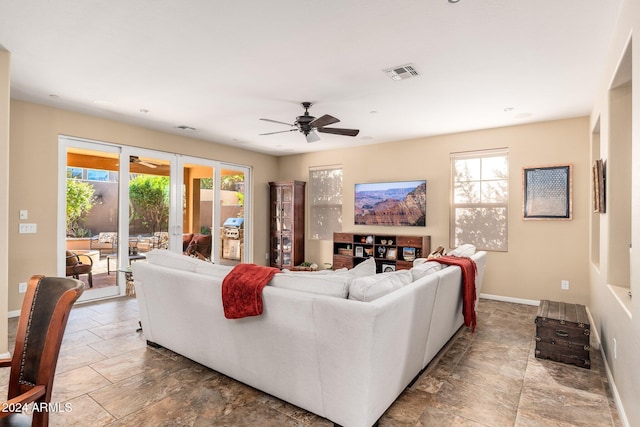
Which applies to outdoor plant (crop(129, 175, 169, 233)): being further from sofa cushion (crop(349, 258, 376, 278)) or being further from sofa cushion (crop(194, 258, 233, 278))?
sofa cushion (crop(349, 258, 376, 278))

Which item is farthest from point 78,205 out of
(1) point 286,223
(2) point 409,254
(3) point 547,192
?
(3) point 547,192

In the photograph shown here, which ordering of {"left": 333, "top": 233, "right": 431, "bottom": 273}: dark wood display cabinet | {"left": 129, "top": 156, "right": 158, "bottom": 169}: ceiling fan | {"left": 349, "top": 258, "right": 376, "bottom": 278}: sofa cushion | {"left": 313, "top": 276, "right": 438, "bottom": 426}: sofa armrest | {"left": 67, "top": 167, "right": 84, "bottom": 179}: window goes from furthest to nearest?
{"left": 333, "top": 233, "right": 431, "bottom": 273}: dark wood display cabinet < {"left": 129, "top": 156, "right": 158, "bottom": 169}: ceiling fan < {"left": 67, "top": 167, "right": 84, "bottom": 179}: window < {"left": 349, "top": 258, "right": 376, "bottom": 278}: sofa cushion < {"left": 313, "top": 276, "right": 438, "bottom": 426}: sofa armrest

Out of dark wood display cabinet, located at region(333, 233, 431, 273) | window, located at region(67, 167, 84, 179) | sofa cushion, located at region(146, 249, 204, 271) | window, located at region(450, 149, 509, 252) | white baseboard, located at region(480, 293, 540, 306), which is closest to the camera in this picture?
sofa cushion, located at region(146, 249, 204, 271)

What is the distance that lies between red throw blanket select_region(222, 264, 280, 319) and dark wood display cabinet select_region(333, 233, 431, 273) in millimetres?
3745

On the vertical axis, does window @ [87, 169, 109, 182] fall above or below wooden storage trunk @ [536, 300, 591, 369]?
above

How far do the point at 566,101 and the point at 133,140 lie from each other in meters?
5.88

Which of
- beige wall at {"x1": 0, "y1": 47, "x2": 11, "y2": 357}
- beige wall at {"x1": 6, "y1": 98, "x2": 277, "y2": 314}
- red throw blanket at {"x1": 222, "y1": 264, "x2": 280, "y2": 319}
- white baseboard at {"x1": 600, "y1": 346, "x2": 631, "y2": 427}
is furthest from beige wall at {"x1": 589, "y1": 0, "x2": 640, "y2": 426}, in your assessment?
beige wall at {"x1": 6, "y1": 98, "x2": 277, "y2": 314}

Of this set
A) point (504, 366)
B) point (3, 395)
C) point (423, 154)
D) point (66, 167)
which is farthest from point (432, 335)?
point (66, 167)

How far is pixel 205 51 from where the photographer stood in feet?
9.39

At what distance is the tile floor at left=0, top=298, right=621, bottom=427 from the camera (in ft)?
6.84

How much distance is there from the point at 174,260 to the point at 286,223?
Answer: 4.38 meters

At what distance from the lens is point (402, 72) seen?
322 cm

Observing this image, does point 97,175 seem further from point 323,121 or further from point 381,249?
point 381,249

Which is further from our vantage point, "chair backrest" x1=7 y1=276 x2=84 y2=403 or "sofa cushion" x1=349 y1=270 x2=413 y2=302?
"sofa cushion" x1=349 y1=270 x2=413 y2=302
